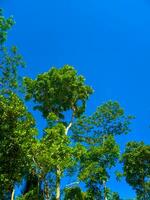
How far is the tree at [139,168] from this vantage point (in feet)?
181

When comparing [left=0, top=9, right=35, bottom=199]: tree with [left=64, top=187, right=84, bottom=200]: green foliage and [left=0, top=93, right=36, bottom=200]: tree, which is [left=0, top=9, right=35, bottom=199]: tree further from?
[left=64, top=187, right=84, bottom=200]: green foliage

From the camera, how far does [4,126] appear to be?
3022 centimetres

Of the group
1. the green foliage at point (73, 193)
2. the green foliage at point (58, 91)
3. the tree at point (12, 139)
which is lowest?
the tree at point (12, 139)

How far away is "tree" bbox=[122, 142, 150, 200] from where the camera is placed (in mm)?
55125

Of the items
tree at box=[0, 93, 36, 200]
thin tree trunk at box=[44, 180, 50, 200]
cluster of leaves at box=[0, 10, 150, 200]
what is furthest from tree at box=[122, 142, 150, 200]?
Answer: tree at box=[0, 93, 36, 200]

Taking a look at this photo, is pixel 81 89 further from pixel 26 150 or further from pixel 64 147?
pixel 26 150

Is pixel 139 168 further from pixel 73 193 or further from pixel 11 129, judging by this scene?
pixel 11 129

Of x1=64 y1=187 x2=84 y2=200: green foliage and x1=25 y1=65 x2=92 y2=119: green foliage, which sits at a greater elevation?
x1=25 y1=65 x2=92 y2=119: green foliage

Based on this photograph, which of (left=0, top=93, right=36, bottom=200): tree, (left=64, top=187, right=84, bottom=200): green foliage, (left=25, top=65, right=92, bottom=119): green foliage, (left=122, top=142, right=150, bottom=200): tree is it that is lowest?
(left=0, top=93, right=36, bottom=200): tree

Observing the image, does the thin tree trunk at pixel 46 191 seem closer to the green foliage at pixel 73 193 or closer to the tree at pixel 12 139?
the green foliage at pixel 73 193

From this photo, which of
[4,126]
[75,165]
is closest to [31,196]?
[75,165]

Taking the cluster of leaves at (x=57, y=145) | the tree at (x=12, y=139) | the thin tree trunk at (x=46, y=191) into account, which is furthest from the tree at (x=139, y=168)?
the tree at (x=12, y=139)

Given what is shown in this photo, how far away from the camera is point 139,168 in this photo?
55.2m

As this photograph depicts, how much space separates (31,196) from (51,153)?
18.4 feet
